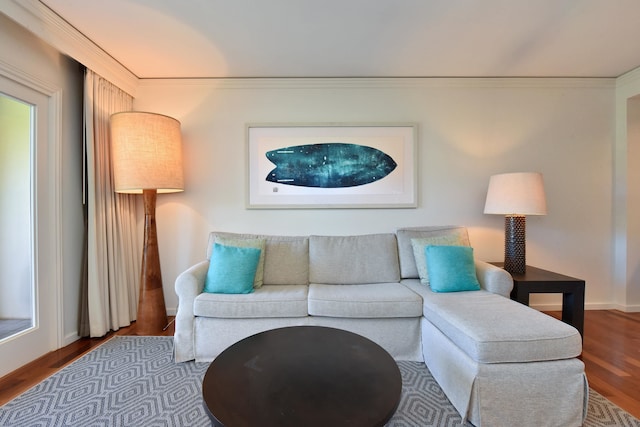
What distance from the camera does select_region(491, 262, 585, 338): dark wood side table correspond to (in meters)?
1.95

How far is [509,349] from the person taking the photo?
1.27 m

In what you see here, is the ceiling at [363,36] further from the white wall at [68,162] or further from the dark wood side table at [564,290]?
the dark wood side table at [564,290]

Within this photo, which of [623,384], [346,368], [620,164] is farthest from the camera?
[620,164]

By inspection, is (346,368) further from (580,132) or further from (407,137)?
(580,132)

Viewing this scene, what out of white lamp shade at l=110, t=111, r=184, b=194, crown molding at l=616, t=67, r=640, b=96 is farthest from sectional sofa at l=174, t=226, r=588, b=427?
crown molding at l=616, t=67, r=640, b=96

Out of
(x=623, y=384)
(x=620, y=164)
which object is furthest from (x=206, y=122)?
(x=620, y=164)

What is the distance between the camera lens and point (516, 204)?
2.18m

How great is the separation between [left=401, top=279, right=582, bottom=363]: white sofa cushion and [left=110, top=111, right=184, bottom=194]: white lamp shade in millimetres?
2370

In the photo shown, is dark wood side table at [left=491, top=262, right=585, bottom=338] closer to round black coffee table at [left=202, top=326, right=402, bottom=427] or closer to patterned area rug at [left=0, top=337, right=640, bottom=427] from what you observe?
patterned area rug at [left=0, top=337, right=640, bottom=427]

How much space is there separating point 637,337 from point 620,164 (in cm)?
165

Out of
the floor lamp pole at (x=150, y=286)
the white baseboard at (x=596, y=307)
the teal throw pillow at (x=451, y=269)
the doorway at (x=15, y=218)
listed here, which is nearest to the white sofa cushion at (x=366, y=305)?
the teal throw pillow at (x=451, y=269)

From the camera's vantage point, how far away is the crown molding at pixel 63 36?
1.66 m

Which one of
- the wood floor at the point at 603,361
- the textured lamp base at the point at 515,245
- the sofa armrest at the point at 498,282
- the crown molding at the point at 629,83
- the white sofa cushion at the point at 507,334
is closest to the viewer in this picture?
the white sofa cushion at the point at 507,334

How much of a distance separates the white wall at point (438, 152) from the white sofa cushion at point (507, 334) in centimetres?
126
